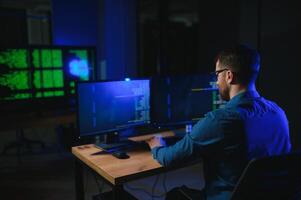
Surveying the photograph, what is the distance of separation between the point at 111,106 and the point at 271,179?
1112 millimetres

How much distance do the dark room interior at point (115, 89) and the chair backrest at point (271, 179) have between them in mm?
20

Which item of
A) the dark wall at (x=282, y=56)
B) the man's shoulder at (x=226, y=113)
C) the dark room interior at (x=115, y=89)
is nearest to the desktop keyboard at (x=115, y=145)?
the dark room interior at (x=115, y=89)

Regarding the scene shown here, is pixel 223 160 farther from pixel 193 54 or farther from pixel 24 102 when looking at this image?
pixel 193 54

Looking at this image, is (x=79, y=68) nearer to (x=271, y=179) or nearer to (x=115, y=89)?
(x=115, y=89)

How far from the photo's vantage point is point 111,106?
2076mm

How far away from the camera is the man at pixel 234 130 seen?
4.57 ft

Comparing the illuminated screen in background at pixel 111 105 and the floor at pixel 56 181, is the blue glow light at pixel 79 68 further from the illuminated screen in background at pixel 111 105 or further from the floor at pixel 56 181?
the illuminated screen in background at pixel 111 105

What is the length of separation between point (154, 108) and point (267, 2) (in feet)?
5.95

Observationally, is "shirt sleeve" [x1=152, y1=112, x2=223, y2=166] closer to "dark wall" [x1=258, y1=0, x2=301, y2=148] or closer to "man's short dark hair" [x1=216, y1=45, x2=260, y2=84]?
"man's short dark hair" [x1=216, y1=45, x2=260, y2=84]

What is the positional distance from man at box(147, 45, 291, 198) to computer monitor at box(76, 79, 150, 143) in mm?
605

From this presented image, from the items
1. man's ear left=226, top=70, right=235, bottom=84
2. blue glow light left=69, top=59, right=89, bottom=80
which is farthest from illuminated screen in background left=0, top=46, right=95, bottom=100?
man's ear left=226, top=70, right=235, bottom=84

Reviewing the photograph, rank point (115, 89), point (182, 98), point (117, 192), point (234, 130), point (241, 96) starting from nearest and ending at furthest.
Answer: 1. point (234, 130)
2. point (241, 96)
3. point (117, 192)
4. point (115, 89)
5. point (182, 98)

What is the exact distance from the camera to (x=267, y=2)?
324cm

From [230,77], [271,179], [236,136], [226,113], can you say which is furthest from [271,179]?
[230,77]
